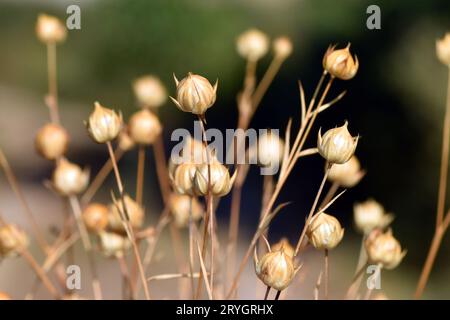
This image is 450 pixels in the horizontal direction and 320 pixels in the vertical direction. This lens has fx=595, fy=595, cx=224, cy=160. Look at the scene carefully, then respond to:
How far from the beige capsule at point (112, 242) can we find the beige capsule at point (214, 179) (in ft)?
0.37

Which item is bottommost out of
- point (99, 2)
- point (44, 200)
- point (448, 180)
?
point (448, 180)

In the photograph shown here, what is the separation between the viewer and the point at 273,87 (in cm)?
202

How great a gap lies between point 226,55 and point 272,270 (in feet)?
6.53

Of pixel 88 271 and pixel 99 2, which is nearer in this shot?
pixel 88 271

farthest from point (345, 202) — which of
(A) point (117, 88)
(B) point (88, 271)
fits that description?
(A) point (117, 88)

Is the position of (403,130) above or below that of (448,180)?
above

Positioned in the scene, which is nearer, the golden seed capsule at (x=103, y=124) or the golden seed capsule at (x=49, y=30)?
the golden seed capsule at (x=103, y=124)

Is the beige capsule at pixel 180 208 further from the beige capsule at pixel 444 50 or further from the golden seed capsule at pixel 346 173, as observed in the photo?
the beige capsule at pixel 444 50

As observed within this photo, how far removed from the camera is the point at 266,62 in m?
1.95

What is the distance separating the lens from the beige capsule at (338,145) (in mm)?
352

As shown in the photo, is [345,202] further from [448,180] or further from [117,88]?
[117,88]

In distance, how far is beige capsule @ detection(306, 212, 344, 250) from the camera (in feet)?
1.18

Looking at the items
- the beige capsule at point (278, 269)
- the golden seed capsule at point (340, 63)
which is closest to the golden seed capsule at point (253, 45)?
the golden seed capsule at point (340, 63)

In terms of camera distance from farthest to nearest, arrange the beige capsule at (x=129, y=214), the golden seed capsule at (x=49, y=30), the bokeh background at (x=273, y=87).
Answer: the bokeh background at (x=273, y=87) < the golden seed capsule at (x=49, y=30) < the beige capsule at (x=129, y=214)
